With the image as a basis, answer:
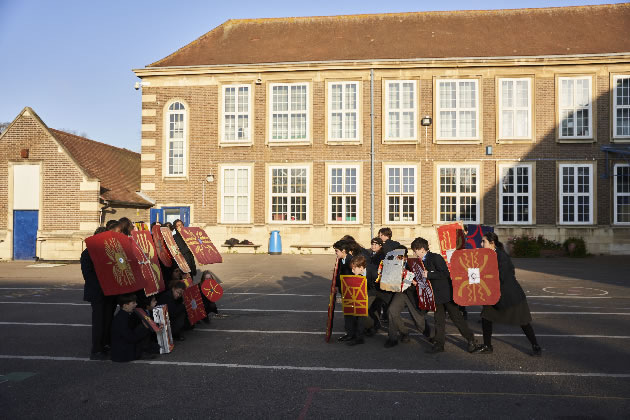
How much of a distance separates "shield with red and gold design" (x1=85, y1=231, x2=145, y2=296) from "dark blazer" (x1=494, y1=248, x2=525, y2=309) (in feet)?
17.1

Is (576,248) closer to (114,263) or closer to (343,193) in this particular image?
(343,193)

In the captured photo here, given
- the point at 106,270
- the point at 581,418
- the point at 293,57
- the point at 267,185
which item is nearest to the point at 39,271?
the point at 267,185

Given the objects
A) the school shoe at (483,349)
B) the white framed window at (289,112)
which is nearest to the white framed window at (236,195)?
the white framed window at (289,112)

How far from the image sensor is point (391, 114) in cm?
2336

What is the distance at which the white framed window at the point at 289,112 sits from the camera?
2377 cm

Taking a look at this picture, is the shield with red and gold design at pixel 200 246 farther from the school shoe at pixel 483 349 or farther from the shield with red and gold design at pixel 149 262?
the school shoe at pixel 483 349

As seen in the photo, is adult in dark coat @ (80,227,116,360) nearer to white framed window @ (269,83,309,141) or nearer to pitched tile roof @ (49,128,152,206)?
pitched tile roof @ (49,128,152,206)

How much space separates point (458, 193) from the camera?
22.9 m

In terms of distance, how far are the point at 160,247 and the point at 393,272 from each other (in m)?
4.16

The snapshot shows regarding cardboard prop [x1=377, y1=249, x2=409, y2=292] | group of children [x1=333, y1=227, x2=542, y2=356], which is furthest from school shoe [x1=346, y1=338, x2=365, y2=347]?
cardboard prop [x1=377, y1=249, x2=409, y2=292]

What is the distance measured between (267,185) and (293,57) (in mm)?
6724

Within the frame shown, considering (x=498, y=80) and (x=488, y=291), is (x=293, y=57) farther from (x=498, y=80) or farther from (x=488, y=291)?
(x=488, y=291)

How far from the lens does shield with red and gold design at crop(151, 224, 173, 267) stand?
8.44 metres

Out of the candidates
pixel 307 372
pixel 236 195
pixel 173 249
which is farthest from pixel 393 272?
pixel 236 195
